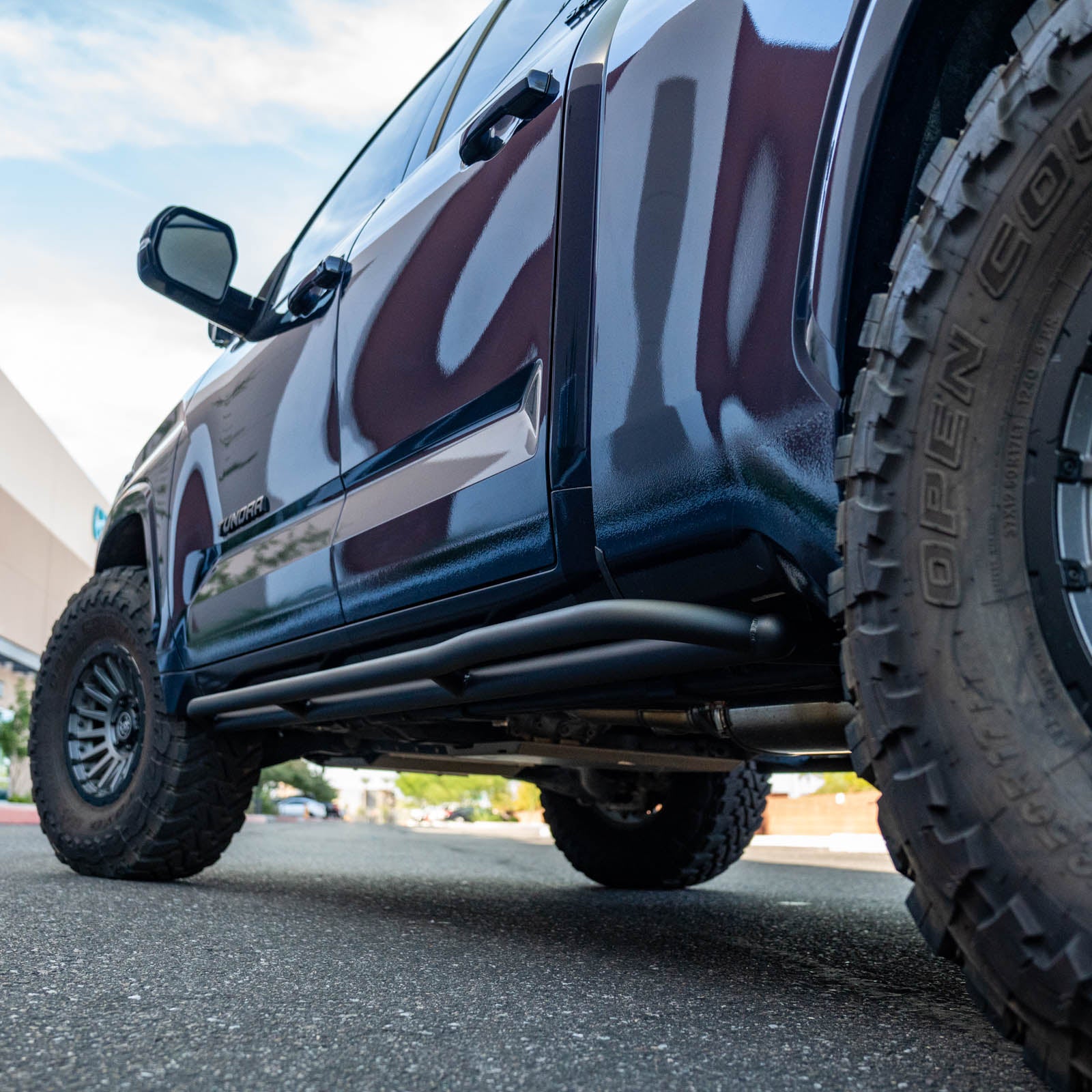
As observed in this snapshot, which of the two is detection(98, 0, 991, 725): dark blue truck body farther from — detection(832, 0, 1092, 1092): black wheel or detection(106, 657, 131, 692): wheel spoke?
detection(106, 657, 131, 692): wheel spoke

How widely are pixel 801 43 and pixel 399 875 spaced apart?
3.80 metres

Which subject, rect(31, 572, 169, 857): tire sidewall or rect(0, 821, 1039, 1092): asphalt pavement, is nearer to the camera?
rect(0, 821, 1039, 1092): asphalt pavement

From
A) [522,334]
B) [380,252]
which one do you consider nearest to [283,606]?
[380,252]

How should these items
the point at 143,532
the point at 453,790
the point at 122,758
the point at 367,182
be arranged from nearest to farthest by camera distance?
the point at 367,182 < the point at 122,758 < the point at 143,532 < the point at 453,790

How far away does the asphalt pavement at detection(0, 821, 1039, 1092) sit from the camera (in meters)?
1.23

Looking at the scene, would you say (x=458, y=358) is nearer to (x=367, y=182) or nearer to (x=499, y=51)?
(x=499, y=51)

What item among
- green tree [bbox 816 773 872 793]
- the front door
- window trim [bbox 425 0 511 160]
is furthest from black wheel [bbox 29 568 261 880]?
green tree [bbox 816 773 872 793]

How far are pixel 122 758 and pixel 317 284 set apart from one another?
170 cm

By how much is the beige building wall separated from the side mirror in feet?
111

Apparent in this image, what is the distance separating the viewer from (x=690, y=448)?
1530mm

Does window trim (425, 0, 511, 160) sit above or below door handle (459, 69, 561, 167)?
above

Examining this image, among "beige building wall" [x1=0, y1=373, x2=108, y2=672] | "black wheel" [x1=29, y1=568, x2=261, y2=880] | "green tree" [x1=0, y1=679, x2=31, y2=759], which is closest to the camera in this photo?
"black wheel" [x1=29, y1=568, x2=261, y2=880]

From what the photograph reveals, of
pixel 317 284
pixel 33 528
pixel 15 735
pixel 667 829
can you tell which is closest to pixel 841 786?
pixel 15 735

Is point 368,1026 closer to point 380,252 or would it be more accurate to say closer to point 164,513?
point 380,252
